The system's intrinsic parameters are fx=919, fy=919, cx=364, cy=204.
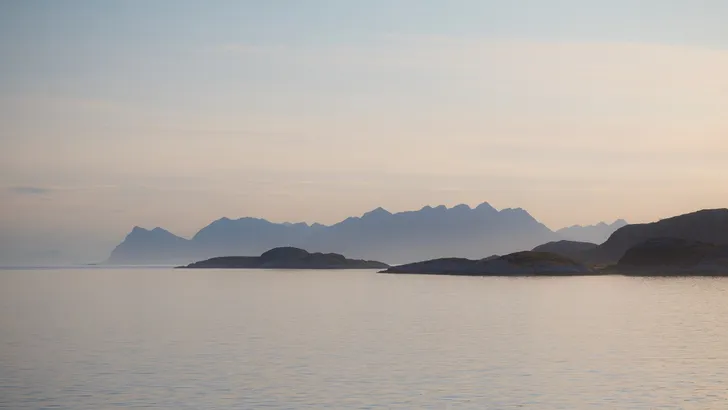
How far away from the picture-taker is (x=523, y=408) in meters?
40.5

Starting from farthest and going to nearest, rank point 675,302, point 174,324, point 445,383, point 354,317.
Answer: point 675,302
point 354,317
point 174,324
point 445,383

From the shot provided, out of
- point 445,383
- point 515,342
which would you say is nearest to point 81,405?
point 445,383

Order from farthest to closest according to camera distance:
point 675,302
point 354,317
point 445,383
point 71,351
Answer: point 675,302, point 354,317, point 71,351, point 445,383

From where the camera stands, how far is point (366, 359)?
190 ft

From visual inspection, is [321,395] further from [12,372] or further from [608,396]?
[12,372]

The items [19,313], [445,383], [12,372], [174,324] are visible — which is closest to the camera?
[445,383]

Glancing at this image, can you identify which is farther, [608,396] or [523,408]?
[608,396]

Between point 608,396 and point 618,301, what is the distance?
92769mm

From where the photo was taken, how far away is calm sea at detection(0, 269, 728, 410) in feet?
141

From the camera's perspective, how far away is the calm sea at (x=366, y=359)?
43.1 m

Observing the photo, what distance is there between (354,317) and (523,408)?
5805 centimetres

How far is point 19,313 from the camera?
350 feet

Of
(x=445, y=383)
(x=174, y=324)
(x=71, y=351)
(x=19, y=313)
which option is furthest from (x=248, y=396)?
(x=19, y=313)

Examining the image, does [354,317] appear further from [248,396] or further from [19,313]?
[248,396]
